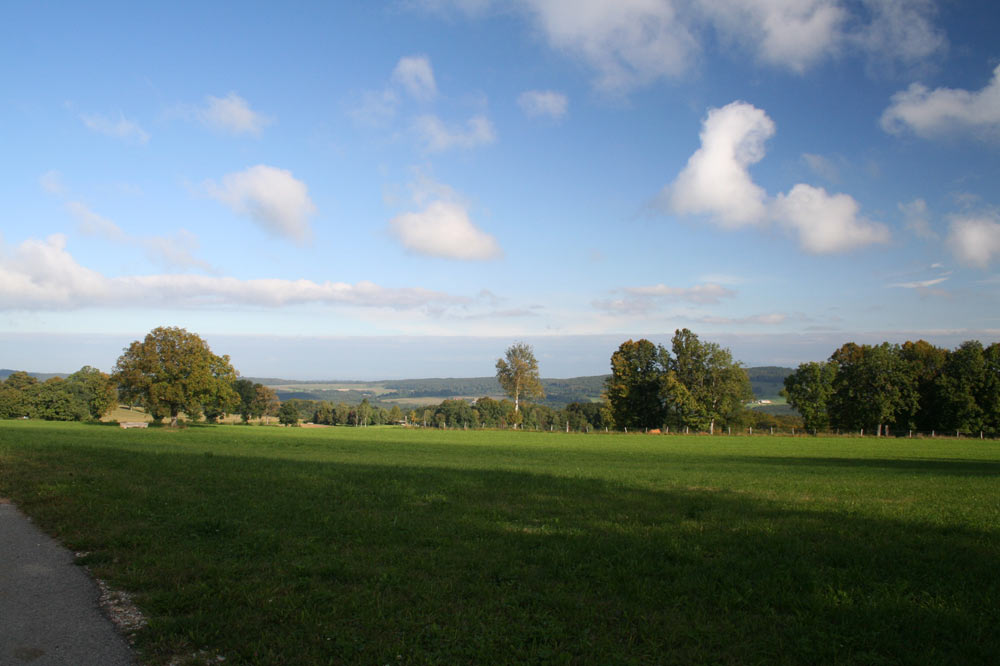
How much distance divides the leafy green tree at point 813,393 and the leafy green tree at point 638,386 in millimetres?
17122

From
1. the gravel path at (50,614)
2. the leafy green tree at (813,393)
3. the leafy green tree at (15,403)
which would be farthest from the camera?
the leafy green tree at (813,393)

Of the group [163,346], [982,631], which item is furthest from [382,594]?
[163,346]

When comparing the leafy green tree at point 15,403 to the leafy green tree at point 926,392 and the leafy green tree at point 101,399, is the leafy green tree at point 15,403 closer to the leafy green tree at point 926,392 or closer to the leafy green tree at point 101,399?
the leafy green tree at point 101,399

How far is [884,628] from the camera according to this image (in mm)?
5945

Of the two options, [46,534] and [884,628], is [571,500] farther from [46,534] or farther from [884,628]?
[46,534]

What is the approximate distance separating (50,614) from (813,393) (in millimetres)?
83354

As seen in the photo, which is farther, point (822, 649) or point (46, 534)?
point (46, 534)

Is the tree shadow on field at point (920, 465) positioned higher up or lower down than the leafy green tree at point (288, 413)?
higher up

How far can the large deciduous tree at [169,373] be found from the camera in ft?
169

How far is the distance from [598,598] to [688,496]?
9402mm

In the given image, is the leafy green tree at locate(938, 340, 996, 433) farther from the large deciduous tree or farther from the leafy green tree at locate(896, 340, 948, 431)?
the large deciduous tree

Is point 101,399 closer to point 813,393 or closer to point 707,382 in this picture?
point 707,382

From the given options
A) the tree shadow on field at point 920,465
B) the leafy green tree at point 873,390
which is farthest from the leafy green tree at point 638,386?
the tree shadow on field at point 920,465

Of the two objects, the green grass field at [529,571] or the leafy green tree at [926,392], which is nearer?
the green grass field at [529,571]
